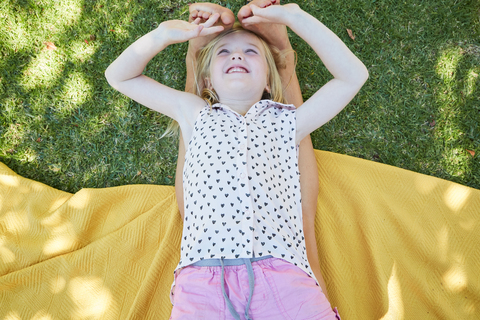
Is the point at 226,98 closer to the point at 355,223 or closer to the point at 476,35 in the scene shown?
the point at 355,223

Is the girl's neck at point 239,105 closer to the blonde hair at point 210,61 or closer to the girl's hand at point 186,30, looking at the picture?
the blonde hair at point 210,61

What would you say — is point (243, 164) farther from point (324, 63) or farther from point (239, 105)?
point (324, 63)

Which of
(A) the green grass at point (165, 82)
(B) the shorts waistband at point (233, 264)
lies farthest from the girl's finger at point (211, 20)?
(B) the shorts waistband at point (233, 264)

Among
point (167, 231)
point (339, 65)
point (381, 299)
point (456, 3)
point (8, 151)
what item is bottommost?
point (381, 299)

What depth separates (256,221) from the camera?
1828mm

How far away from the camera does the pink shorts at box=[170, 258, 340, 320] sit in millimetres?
1706

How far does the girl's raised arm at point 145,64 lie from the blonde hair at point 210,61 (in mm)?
176

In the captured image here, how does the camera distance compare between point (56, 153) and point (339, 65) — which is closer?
point (339, 65)

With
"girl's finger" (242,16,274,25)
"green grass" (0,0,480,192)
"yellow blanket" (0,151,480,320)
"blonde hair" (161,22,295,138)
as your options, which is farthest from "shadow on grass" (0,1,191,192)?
"girl's finger" (242,16,274,25)

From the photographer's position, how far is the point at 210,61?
2.25 m

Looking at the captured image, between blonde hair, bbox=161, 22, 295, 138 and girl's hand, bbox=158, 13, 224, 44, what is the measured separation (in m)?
0.22

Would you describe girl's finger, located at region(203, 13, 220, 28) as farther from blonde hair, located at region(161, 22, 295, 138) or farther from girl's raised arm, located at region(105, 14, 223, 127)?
blonde hair, located at region(161, 22, 295, 138)

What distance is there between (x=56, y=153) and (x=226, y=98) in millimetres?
1434

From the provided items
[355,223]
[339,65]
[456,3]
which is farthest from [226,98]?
[456,3]
